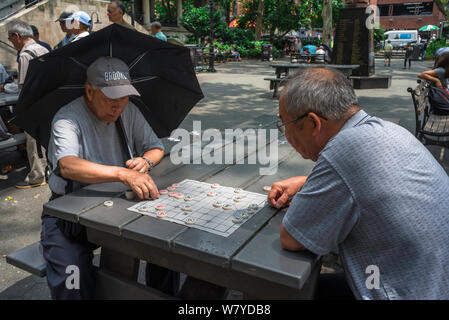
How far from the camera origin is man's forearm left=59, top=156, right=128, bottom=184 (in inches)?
77.5

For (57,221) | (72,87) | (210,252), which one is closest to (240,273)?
(210,252)

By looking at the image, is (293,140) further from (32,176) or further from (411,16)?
(411,16)

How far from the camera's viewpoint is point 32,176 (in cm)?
467

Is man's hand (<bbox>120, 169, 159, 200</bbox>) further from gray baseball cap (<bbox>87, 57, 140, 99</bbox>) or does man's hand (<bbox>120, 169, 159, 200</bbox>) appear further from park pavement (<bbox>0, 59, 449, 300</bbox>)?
park pavement (<bbox>0, 59, 449, 300</bbox>)

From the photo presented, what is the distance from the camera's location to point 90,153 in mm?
2250

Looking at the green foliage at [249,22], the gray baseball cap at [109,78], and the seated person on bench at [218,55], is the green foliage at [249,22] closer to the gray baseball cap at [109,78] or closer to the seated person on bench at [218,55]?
the seated person on bench at [218,55]

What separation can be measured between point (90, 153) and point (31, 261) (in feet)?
2.22

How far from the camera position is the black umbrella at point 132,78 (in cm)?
223

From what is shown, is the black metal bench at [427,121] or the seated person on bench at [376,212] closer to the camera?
the seated person on bench at [376,212]

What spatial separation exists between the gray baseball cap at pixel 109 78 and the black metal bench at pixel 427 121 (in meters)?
3.63

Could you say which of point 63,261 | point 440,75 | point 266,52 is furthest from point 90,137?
point 266,52

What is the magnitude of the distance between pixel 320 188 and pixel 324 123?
30 cm

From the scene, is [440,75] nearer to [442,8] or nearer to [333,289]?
[333,289]

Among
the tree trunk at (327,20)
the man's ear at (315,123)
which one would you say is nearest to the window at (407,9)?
the tree trunk at (327,20)
